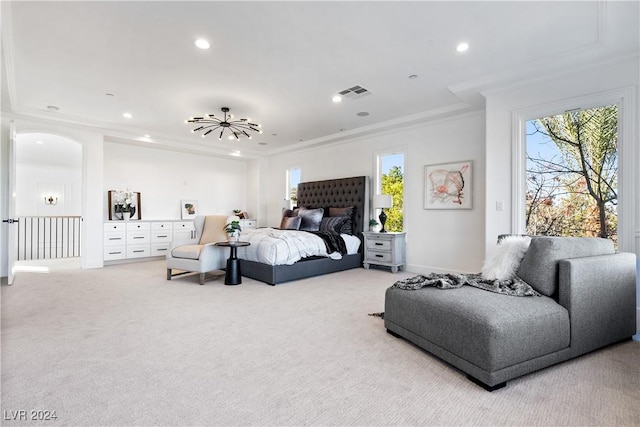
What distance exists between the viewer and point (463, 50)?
9.86ft

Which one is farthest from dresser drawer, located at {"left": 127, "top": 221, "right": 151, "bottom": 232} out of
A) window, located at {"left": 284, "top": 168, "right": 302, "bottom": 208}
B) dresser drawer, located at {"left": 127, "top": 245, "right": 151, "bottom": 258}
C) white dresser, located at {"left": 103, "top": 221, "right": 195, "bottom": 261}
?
window, located at {"left": 284, "top": 168, "right": 302, "bottom": 208}

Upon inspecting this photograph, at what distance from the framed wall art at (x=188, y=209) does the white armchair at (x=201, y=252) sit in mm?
2315

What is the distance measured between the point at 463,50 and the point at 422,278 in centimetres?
220

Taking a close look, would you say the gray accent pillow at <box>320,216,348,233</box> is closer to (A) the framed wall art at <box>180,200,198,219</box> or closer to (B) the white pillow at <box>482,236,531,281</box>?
(B) the white pillow at <box>482,236,531,281</box>

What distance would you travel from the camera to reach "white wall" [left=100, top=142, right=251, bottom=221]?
643 cm

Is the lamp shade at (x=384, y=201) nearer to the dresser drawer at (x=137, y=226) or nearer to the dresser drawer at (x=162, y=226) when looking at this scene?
the dresser drawer at (x=162, y=226)

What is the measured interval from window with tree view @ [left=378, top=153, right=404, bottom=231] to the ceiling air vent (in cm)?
171

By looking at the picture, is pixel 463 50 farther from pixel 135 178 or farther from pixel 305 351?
pixel 135 178

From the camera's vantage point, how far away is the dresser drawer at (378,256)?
205 inches

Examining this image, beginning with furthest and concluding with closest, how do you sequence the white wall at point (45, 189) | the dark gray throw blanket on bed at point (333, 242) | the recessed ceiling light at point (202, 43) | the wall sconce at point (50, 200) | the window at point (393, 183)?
1. the wall sconce at point (50, 200)
2. the white wall at point (45, 189)
3. the window at point (393, 183)
4. the dark gray throw blanket on bed at point (333, 242)
5. the recessed ceiling light at point (202, 43)

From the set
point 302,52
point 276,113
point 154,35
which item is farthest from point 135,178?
point 302,52

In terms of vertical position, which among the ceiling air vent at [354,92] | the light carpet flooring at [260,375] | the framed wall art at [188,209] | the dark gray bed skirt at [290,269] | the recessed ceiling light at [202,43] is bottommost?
the light carpet flooring at [260,375]

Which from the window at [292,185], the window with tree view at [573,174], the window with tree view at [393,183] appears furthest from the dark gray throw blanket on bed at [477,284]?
the window at [292,185]

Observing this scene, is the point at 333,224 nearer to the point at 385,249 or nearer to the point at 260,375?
the point at 385,249
